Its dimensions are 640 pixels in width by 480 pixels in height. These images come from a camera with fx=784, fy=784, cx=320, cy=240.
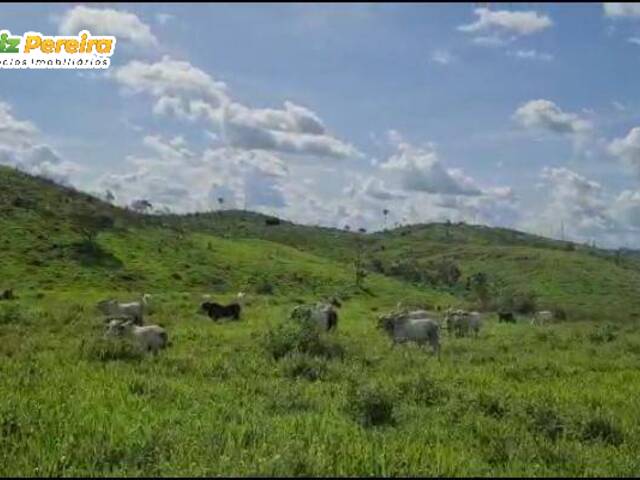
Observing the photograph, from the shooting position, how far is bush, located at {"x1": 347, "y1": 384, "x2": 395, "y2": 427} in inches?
438

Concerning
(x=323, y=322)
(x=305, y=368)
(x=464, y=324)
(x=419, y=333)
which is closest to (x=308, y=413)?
(x=305, y=368)

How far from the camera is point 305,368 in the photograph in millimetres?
16328

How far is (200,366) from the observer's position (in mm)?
16641

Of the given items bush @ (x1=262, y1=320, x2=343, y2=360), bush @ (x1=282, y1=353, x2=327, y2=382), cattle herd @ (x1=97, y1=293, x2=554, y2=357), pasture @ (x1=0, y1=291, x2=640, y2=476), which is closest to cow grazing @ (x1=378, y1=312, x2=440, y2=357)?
cattle herd @ (x1=97, y1=293, x2=554, y2=357)

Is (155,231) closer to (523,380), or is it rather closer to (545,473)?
(523,380)

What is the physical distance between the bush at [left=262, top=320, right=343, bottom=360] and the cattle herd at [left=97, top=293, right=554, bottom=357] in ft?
2.62

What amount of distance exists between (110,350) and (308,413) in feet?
25.5

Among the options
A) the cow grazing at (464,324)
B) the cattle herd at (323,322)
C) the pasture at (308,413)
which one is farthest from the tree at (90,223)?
the pasture at (308,413)

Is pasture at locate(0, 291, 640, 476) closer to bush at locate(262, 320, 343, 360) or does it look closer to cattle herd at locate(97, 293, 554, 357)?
bush at locate(262, 320, 343, 360)

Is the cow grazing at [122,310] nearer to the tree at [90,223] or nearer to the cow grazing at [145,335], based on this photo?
the cow grazing at [145,335]

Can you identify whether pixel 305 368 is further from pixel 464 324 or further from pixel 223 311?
pixel 223 311

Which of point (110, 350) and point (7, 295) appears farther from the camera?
point (7, 295)

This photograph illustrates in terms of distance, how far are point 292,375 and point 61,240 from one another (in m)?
62.0

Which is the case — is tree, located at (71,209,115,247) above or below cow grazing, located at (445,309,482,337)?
above
